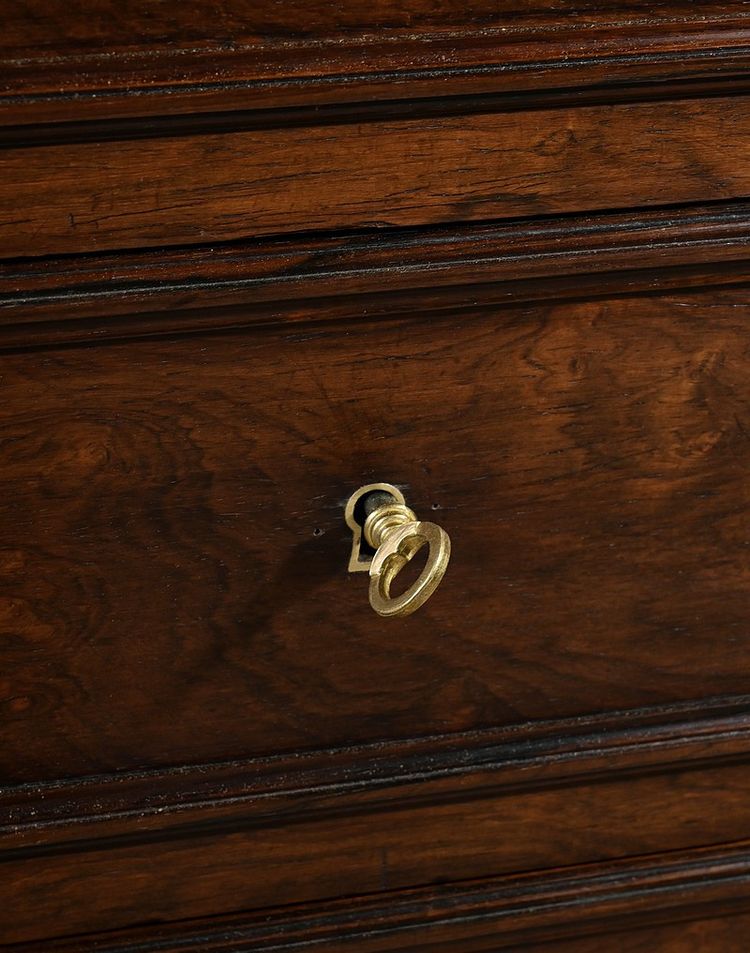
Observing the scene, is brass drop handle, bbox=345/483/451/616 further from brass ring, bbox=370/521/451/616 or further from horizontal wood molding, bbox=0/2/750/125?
horizontal wood molding, bbox=0/2/750/125

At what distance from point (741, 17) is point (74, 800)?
0.40 meters

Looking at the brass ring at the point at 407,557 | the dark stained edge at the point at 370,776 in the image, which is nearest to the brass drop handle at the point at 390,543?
the brass ring at the point at 407,557

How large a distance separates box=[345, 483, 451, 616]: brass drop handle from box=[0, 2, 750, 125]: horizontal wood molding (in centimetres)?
15

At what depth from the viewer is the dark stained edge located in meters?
0.50

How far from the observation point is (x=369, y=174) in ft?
1.44

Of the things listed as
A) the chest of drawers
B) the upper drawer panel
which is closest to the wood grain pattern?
the chest of drawers

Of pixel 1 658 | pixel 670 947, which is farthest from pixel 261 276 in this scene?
pixel 670 947

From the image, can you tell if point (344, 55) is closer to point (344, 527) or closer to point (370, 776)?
point (344, 527)

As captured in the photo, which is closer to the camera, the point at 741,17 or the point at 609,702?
the point at 741,17

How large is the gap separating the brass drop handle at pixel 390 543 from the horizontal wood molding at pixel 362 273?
0.07 meters

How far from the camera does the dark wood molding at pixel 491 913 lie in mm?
540

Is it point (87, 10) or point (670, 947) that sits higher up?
point (87, 10)

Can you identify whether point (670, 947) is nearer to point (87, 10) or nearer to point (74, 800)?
point (74, 800)

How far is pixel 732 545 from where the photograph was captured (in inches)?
20.2
